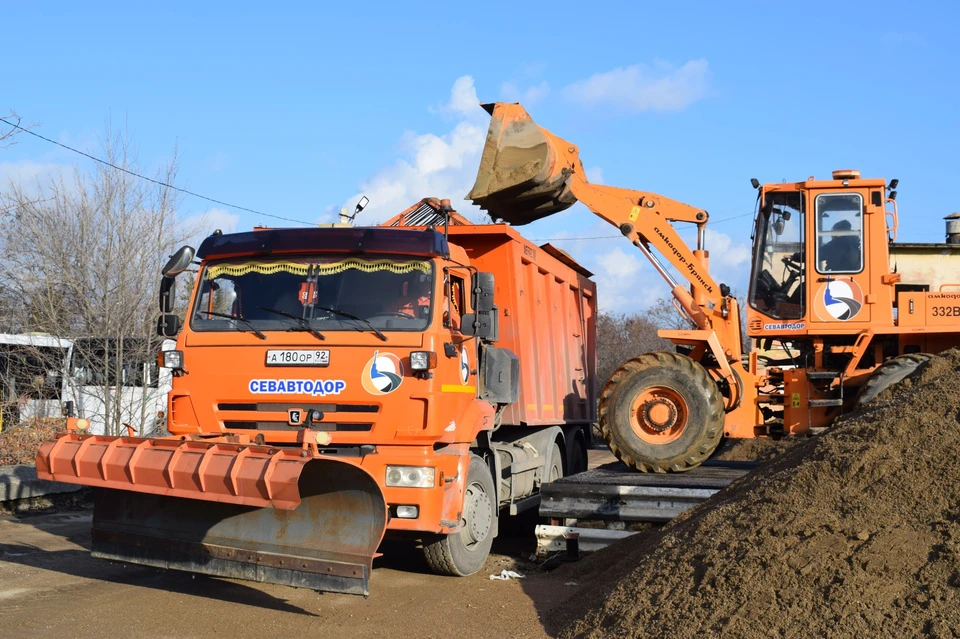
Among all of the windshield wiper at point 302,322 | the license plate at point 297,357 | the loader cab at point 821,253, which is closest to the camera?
the license plate at point 297,357

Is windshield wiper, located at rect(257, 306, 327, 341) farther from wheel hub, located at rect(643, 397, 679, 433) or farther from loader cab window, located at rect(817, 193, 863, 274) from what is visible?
loader cab window, located at rect(817, 193, 863, 274)

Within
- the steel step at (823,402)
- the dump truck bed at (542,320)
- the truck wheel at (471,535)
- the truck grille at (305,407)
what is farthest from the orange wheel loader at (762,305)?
the truck grille at (305,407)

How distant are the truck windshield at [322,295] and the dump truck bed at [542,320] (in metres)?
1.76

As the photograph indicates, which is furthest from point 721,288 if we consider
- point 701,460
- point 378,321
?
point 378,321

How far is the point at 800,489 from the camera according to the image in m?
5.95

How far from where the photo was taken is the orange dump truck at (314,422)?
6129 millimetres

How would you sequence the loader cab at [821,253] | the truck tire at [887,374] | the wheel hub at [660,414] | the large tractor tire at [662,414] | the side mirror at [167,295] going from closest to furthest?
the side mirror at [167,295], the truck tire at [887,374], the large tractor tire at [662,414], the wheel hub at [660,414], the loader cab at [821,253]

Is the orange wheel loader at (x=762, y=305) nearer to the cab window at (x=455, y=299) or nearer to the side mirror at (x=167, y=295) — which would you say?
the cab window at (x=455, y=299)

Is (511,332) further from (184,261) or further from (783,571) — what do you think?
(783,571)

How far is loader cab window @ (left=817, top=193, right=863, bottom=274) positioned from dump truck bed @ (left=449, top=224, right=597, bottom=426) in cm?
306

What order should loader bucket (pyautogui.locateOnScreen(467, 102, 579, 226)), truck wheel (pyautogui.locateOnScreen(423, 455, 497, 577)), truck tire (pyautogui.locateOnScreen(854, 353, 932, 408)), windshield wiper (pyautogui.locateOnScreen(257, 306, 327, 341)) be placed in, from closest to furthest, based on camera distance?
windshield wiper (pyautogui.locateOnScreen(257, 306, 327, 341))
truck wheel (pyautogui.locateOnScreen(423, 455, 497, 577))
truck tire (pyautogui.locateOnScreen(854, 353, 932, 408))
loader bucket (pyautogui.locateOnScreen(467, 102, 579, 226))

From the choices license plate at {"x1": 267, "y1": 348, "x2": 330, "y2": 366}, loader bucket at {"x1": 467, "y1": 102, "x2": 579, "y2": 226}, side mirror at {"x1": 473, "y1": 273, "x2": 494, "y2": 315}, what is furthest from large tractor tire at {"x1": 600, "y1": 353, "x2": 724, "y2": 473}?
license plate at {"x1": 267, "y1": 348, "x2": 330, "y2": 366}

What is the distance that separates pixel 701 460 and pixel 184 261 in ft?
17.8

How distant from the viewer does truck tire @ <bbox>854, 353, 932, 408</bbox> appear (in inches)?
368
